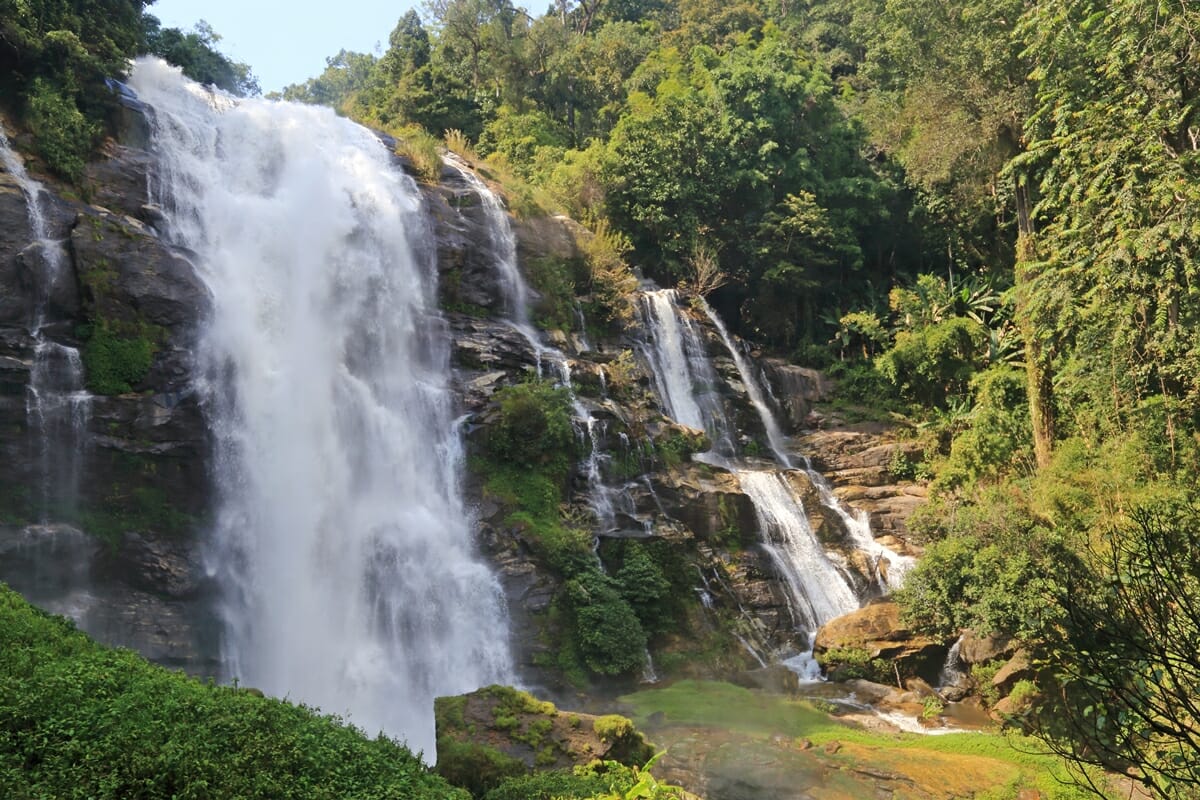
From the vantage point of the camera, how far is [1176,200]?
50.2 feet

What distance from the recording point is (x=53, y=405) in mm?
14219

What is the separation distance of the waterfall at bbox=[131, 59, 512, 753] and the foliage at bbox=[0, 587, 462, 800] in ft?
17.1

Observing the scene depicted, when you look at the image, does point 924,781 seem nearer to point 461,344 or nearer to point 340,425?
point 340,425

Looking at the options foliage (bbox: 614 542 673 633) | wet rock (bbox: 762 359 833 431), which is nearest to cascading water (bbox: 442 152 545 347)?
foliage (bbox: 614 542 673 633)

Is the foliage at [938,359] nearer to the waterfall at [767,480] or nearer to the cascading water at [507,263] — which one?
the waterfall at [767,480]

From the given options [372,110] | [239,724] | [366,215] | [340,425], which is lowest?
[239,724]

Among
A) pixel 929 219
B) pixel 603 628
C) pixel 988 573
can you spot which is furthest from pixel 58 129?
pixel 929 219

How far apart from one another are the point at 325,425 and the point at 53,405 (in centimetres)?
463

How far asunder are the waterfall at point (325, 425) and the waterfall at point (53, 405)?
2107 millimetres

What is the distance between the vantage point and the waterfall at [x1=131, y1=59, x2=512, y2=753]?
1450 cm

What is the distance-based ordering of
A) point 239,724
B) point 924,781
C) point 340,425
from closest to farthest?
point 239,724, point 924,781, point 340,425

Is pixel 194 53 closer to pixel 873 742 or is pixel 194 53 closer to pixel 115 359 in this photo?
pixel 115 359

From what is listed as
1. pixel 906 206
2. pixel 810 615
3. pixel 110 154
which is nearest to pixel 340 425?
pixel 110 154

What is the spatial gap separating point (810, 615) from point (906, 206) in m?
19.2
